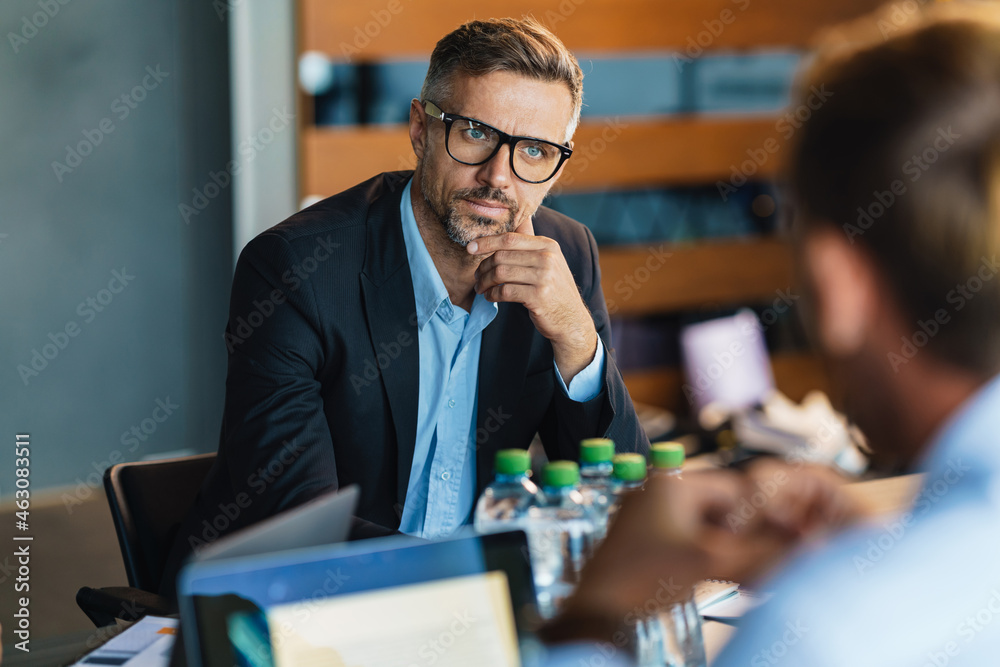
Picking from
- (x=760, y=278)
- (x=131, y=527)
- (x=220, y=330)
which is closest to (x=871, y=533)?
(x=131, y=527)

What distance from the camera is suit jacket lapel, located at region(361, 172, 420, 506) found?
5.33 ft

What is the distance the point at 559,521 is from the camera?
4.29 ft

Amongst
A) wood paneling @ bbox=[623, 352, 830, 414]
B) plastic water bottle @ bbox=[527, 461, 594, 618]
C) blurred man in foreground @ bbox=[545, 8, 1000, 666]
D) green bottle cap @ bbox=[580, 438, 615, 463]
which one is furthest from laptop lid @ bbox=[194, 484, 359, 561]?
wood paneling @ bbox=[623, 352, 830, 414]

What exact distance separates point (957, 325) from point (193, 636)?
1.98ft

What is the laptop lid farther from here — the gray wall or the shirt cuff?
the gray wall

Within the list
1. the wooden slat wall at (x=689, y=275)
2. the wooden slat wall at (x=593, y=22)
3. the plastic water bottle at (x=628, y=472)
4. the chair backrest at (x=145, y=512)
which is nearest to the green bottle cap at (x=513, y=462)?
the plastic water bottle at (x=628, y=472)

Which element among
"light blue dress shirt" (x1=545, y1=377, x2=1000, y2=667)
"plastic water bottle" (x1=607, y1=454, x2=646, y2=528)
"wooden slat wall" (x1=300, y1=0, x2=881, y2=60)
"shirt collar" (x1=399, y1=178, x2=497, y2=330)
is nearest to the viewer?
"light blue dress shirt" (x1=545, y1=377, x2=1000, y2=667)

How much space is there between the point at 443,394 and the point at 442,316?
0.15 meters

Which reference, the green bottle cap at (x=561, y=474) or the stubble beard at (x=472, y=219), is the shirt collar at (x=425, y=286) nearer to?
the stubble beard at (x=472, y=219)

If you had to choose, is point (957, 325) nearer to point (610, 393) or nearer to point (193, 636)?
point (193, 636)

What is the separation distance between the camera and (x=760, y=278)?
4289 millimetres

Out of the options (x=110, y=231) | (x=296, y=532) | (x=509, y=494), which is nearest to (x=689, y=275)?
(x=110, y=231)

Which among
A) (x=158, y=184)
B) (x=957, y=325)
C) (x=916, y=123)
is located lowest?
(x=957, y=325)

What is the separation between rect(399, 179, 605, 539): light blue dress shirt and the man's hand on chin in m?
0.05
